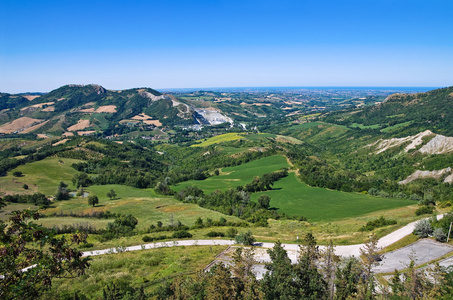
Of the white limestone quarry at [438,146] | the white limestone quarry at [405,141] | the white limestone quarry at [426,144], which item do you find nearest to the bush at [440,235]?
the white limestone quarry at [426,144]

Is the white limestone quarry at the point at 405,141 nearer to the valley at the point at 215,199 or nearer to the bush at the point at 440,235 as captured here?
the valley at the point at 215,199

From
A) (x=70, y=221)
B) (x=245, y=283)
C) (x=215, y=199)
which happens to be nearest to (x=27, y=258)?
(x=245, y=283)

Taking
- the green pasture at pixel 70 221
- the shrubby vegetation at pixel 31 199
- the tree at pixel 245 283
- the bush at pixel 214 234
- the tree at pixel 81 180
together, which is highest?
the tree at pixel 245 283

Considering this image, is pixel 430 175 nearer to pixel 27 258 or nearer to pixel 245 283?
pixel 245 283

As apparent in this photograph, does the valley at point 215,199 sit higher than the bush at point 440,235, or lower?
lower

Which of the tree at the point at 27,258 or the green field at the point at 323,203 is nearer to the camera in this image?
the tree at the point at 27,258

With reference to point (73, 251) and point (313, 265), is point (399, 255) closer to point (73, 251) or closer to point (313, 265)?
point (313, 265)

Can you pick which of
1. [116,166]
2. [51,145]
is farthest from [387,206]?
[51,145]
